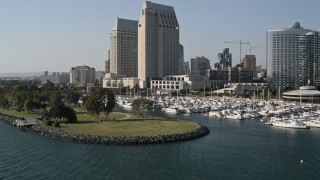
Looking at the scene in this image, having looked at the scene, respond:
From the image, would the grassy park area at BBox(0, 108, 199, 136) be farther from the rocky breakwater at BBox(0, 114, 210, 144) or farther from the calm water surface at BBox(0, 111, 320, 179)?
the calm water surface at BBox(0, 111, 320, 179)

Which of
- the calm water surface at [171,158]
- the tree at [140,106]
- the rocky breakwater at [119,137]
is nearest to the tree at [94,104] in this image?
the rocky breakwater at [119,137]

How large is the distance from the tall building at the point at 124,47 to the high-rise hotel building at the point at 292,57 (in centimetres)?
6139

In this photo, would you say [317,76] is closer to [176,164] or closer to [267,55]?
[267,55]

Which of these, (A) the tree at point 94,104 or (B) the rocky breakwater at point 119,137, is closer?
(B) the rocky breakwater at point 119,137

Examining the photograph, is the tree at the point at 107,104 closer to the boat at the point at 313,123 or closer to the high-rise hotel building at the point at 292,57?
the boat at the point at 313,123

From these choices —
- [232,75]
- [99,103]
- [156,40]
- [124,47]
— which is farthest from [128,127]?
[124,47]

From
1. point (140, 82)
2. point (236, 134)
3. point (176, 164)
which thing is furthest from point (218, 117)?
point (140, 82)

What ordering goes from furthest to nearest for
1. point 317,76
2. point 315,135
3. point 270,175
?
point 317,76
point 315,135
point 270,175

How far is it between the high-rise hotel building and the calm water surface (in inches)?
4125

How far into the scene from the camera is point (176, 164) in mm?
36500

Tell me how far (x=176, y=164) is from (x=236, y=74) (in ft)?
483

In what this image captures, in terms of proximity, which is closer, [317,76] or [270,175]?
[270,175]

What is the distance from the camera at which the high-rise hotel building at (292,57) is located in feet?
488

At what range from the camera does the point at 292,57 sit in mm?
152625
